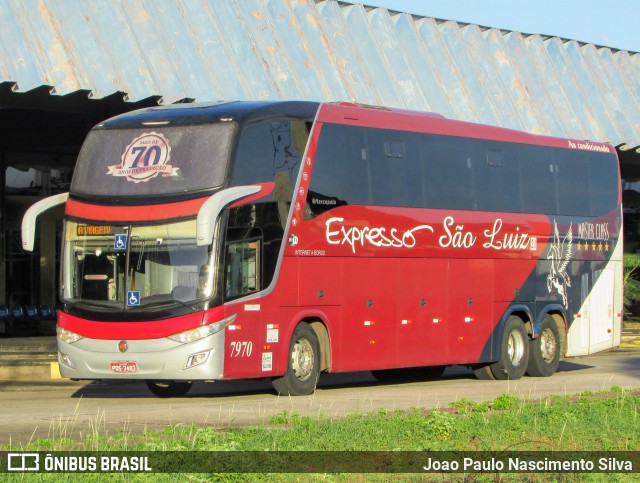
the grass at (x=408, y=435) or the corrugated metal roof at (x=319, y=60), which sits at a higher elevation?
the corrugated metal roof at (x=319, y=60)

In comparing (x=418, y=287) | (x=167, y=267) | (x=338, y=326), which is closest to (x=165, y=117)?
(x=167, y=267)

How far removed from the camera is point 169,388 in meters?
19.0

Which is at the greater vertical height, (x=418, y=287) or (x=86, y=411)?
(x=418, y=287)

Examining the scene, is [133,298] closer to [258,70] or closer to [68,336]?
[68,336]

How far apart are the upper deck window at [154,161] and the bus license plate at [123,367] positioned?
89.4 inches

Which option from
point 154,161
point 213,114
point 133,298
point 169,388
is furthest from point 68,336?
point 213,114

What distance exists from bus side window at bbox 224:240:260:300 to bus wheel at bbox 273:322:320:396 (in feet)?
4.01

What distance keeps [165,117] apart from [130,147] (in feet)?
2.13

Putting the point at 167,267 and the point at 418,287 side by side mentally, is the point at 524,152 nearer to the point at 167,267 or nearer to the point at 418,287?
the point at 418,287

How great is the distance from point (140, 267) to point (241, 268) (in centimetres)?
136

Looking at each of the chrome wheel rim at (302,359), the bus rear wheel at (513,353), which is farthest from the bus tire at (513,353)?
the chrome wheel rim at (302,359)

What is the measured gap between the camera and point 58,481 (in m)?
8.84

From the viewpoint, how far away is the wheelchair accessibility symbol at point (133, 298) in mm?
16422

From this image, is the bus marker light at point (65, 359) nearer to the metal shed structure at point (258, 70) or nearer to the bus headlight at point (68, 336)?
the bus headlight at point (68, 336)
